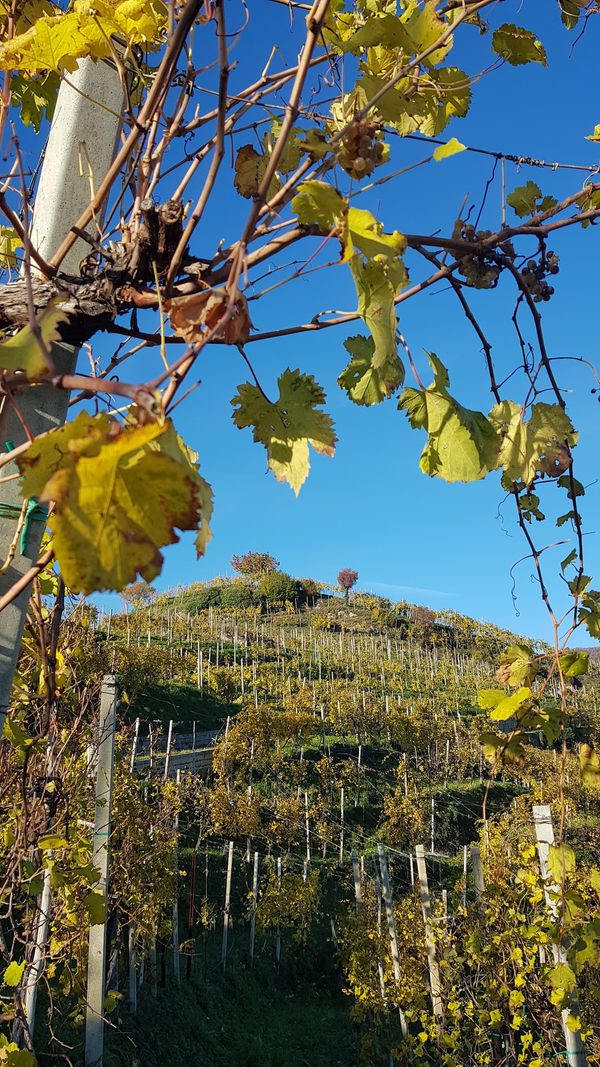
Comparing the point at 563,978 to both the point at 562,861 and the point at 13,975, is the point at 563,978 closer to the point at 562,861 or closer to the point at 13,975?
the point at 562,861

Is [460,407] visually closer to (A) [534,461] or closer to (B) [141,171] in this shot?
(A) [534,461]

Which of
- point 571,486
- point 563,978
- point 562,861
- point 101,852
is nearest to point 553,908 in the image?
point 563,978

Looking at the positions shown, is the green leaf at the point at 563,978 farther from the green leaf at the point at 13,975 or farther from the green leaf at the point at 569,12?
the green leaf at the point at 569,12

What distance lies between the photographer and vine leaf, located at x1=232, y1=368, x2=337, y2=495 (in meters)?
0.67

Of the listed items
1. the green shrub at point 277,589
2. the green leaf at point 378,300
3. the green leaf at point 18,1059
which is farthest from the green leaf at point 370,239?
the green shrub at point 277,589

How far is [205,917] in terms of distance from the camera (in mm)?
10312

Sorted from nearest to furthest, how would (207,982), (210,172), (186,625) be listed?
1. (210,172)
2. (207,982)
3. (186,625)

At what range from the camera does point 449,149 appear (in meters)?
0.60

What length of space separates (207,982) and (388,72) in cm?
1099

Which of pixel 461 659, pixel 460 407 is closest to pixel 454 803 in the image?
pixel 461 659

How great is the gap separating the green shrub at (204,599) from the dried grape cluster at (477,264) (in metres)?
35.5

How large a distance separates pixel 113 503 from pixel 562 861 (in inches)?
51.0

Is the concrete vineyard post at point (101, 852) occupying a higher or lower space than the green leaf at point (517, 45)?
lower

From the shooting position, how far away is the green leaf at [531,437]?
844mm
